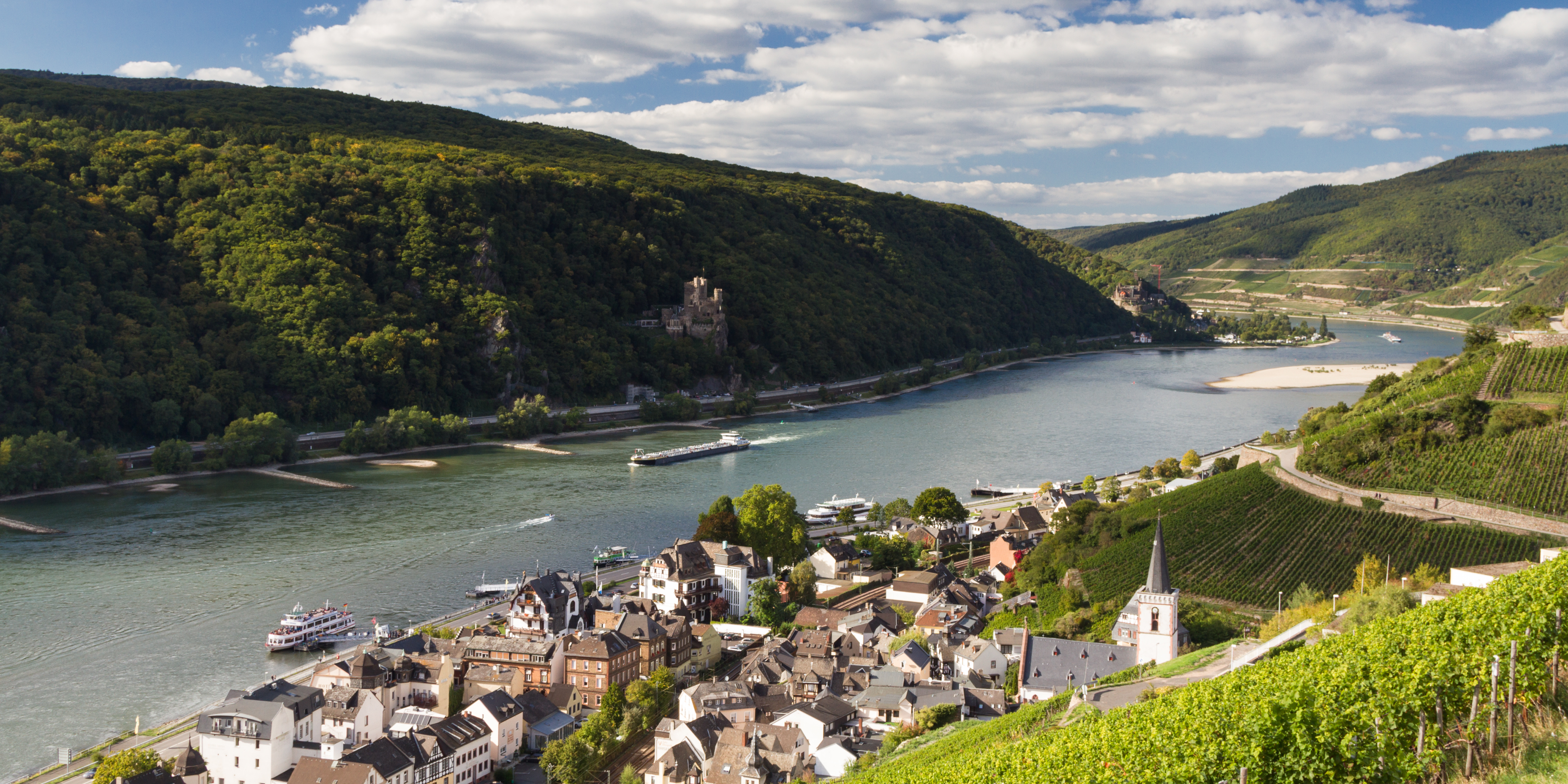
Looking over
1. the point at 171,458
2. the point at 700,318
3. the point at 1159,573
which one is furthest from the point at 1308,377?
the point at 171,458

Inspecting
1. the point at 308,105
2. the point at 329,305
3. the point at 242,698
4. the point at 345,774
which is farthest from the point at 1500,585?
the point at 308,105

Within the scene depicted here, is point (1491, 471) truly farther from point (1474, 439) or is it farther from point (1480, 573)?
point (1480, 573)

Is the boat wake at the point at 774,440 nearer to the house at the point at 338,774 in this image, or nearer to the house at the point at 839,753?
the house at the point at 839,753

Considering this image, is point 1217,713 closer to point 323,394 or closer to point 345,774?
point 345,774

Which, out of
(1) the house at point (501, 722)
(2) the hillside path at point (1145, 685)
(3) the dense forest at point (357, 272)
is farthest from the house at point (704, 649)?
(3) the dense forest at point (357, 272)

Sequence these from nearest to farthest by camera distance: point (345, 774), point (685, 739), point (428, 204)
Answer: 1. point (345, 774)
2. point (685, 739)
3. point (428, 204)

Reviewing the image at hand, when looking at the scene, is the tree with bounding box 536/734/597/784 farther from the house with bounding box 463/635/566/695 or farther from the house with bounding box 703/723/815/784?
the house with bounding box 463/635/566/695
